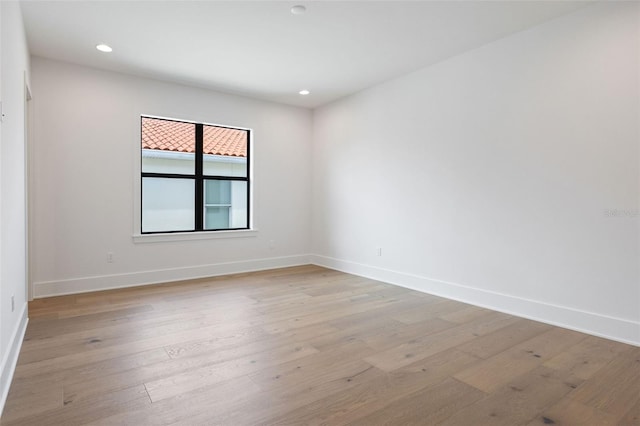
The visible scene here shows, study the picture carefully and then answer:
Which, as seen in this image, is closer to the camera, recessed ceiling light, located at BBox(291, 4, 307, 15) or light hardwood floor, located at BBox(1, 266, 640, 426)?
light hardwood floor, located at BBox(1, 266, 640, 426)

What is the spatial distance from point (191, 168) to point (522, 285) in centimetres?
433

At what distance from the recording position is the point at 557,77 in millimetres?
3166

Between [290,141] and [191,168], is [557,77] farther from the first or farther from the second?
[191,168]

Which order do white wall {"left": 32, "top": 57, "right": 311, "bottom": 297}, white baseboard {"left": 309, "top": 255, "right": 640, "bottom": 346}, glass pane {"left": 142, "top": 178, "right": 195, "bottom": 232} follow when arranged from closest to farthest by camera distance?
white baseboard {"left": 309, "top": 255, "right": 640, "bottom": 346} < white wall {"left": 32, "top": 57, "right": 311, "bottom": 297} < glass pane {"left": 142, "top": 178, "right": 195, "bottom": 232}

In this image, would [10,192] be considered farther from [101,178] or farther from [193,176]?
[193,176]

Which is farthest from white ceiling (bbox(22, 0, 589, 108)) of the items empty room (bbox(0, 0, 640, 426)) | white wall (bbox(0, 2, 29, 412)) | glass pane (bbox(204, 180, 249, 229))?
glass pane (bbox(204, 180, 249, 229))

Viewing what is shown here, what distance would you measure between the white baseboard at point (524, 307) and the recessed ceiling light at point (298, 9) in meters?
3.09

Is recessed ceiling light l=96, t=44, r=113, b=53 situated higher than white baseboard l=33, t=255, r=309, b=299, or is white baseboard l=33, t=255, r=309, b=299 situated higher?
recessed ceiling light l=96, t=44, r=113, b=53

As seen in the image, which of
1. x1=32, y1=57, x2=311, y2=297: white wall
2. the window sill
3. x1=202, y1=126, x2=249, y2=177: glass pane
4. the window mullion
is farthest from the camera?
x1=202, y1=126, x2=249, y2=177: glass pane

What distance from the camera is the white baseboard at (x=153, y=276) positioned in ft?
13.4

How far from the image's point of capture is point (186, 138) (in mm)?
5148

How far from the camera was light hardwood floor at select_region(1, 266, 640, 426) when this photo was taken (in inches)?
72.5

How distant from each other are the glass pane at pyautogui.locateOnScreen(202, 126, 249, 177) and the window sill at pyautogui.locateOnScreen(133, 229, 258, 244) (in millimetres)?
878

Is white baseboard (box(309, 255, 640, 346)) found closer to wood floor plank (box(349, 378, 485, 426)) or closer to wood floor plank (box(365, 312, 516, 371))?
wood floor plank (box(365, 312, 516, 371))
